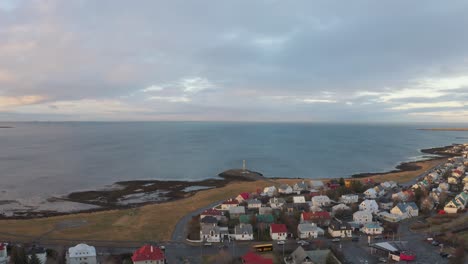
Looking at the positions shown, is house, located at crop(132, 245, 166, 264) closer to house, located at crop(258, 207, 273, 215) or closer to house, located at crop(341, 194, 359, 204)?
house, located at crop(258, 207, 273, 215)

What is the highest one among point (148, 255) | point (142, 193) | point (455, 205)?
point (455, 205)

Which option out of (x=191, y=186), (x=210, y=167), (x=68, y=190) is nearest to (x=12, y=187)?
(x=68, y=190)

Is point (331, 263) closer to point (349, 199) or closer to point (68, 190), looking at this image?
point (349, 199)

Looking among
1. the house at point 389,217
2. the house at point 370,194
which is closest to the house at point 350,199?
the house at point 370,194

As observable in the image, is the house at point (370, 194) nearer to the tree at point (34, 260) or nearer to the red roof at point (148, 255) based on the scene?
the red roof at point (148, 255)

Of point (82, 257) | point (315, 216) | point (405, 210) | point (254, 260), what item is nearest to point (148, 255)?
point (82, 257)

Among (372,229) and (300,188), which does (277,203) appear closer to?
Result: (300,188)
